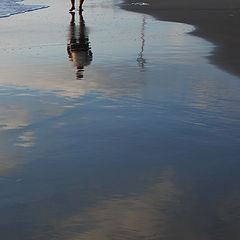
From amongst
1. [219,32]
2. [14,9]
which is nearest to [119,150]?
[219,32]

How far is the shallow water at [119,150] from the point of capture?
10.8 ft

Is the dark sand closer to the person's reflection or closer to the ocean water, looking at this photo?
the person's reflection

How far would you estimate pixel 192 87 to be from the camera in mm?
7297

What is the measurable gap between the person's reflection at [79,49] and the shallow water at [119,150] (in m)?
0.19

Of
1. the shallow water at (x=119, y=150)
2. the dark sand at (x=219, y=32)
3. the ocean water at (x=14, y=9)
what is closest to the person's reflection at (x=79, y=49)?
the shallow water at (x=119, y=150)

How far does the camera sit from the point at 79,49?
11.5 m

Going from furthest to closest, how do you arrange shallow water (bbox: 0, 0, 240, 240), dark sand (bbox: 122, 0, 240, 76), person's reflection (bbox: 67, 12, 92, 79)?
dark sand (bbox: 122, 0, 240, 76) → person's reflection (bbox: 67, 12, 92, 79) → shallow water (bbox: 0, 0, 240, 240)

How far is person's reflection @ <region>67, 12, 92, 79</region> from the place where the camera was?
9.37m

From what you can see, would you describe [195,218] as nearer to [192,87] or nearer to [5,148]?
[5,148]

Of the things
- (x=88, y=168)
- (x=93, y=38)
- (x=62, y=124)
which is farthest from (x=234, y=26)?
(x=88, y=168)

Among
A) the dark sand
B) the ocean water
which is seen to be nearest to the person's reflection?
the dark sand

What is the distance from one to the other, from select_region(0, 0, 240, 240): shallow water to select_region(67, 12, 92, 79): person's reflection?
192mm

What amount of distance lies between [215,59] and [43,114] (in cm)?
500

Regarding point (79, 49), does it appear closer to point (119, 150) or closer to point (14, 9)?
point (119, 150)
